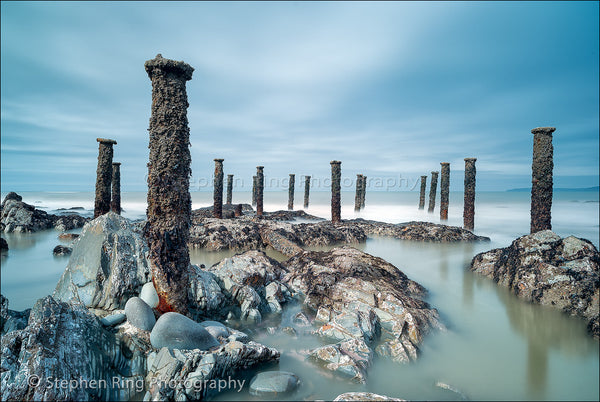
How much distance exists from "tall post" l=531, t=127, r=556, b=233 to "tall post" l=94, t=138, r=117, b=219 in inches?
619

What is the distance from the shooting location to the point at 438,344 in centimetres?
455

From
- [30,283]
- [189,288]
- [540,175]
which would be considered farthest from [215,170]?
[540,175]

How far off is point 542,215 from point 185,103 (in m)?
10.7

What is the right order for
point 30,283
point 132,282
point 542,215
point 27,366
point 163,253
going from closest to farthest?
point 27,366
point 163,253
point 132,282
point 30,283
point 542,215

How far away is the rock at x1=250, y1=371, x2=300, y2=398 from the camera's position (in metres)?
3.22

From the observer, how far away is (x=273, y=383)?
330 cm

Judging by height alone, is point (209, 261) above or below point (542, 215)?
below

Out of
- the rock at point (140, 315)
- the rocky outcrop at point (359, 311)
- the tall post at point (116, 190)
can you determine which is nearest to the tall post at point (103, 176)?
the tall post at point (116, 190)

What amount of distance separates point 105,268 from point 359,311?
413 centimetres

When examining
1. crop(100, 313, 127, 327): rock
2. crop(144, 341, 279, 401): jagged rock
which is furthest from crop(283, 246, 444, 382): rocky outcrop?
crop(100, 313, 127, 327): rock

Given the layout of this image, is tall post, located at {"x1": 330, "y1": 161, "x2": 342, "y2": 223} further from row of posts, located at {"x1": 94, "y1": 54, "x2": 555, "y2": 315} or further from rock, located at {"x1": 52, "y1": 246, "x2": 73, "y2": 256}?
row of posts, located at {"x1": 94, "y1": 54, "x2": 555, "y2": 315}

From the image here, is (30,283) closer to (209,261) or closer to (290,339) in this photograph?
(209,261)

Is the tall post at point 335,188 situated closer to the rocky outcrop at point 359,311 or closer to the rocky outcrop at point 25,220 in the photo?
the rocky outcrop at point 359,311

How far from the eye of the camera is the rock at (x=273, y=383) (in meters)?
3.22
